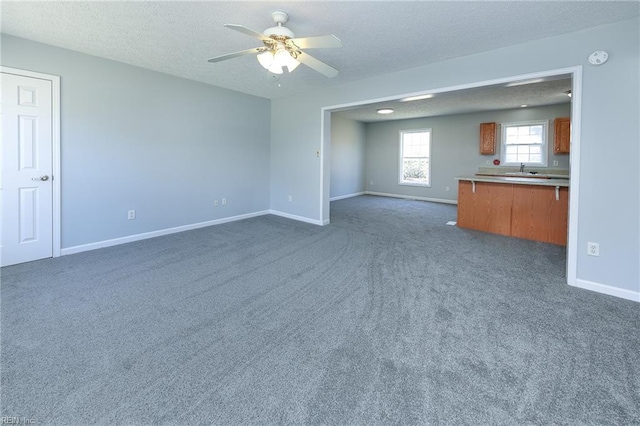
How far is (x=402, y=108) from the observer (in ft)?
22.4

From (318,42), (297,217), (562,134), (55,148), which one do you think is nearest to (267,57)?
(318,42)

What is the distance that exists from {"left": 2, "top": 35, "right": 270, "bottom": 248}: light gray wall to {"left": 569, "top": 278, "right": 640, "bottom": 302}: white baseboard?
16.3 feet

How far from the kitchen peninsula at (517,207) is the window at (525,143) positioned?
2.53 metres

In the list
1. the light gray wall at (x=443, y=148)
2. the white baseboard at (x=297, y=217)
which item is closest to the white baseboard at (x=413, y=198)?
the light gray wall at (x=443, y=148)

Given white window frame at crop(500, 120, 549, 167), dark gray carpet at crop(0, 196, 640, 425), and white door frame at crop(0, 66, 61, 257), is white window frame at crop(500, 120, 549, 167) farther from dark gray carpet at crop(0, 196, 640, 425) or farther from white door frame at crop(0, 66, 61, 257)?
white door frame at crop(0, 66, 61, 257)

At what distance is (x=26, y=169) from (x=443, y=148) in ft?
26.8

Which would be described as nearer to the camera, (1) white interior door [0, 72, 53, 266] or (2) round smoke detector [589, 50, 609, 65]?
(2) round smoke detector [589, 50, 609, 65]

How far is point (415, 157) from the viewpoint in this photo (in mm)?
8641

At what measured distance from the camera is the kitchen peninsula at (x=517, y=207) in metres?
4.23

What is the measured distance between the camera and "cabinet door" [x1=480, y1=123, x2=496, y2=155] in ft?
23.0

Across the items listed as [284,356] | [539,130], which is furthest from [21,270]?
[539,130]

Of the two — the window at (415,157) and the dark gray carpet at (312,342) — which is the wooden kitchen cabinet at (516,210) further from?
the window at (415,157)

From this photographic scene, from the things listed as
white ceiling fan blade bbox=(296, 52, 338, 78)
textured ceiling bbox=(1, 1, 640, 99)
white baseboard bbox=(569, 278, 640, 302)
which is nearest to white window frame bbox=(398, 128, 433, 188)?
textured ceiling bbox=(1, 1, 640, 99)

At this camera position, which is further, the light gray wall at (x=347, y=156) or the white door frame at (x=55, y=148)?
the light gray wall at (x=347, y=156)
